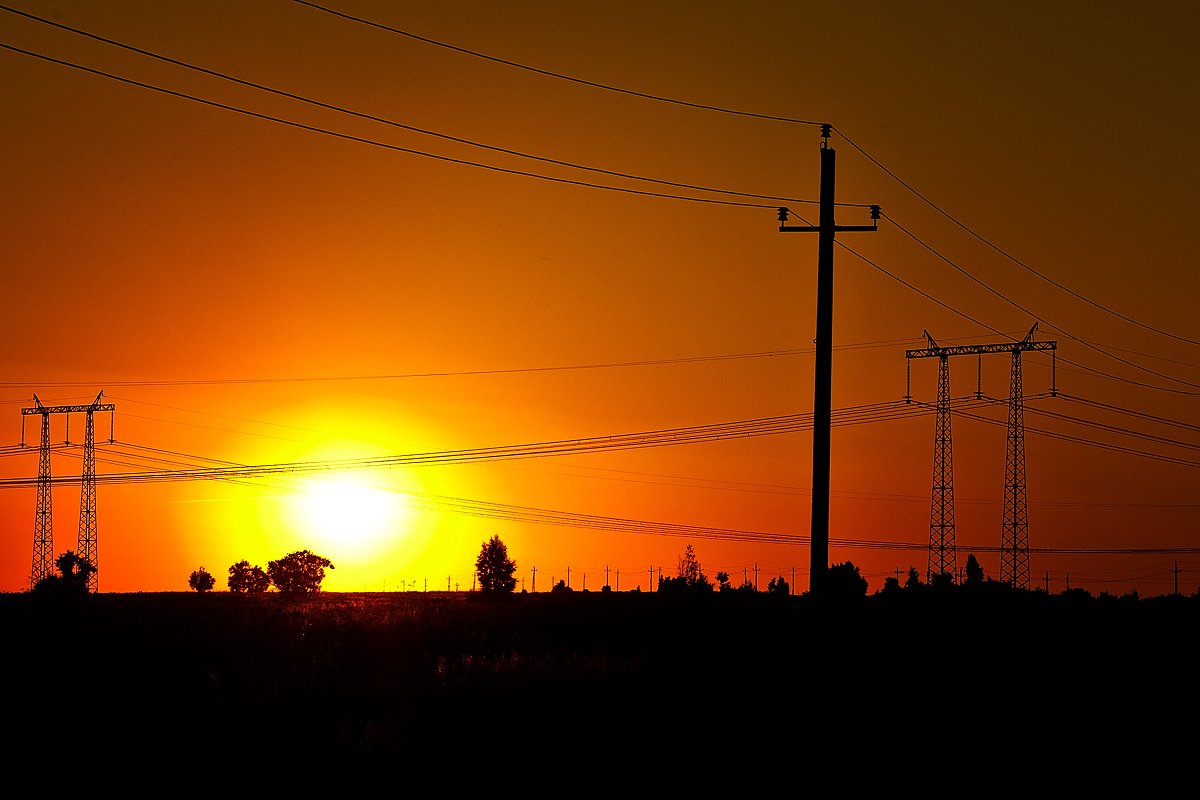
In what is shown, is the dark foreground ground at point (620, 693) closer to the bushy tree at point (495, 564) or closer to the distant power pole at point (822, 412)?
the distant power pole at point (822, 412)

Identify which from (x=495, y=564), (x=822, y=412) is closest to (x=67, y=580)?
(x=822, y=412)

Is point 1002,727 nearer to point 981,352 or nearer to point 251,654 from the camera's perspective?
point 251,654

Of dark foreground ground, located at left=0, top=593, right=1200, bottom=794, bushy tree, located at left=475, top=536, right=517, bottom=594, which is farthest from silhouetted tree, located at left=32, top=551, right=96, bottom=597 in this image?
bushy tree, located at left=475, top=536, right=517, bottom=594

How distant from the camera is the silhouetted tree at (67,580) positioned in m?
52.2

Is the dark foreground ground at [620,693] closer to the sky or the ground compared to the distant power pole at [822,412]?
closer to the ground

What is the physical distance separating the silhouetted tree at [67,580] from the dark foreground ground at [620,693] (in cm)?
1215

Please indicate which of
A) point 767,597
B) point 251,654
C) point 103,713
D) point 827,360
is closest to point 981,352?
point 767,597

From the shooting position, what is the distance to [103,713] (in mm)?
25672

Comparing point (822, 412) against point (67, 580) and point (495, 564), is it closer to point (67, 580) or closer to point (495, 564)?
point (67, 580)

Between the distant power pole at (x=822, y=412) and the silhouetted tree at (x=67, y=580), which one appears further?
the silhouetted tree at (x=67, y=580)

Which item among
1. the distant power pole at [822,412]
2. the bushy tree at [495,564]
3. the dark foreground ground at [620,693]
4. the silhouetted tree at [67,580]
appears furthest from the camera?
the bushy tree at [495,564]

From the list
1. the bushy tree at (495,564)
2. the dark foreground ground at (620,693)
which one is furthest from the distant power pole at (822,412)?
the bushy tree at (495,564)

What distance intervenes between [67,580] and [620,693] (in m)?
43.4

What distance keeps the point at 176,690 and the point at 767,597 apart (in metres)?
21.6
